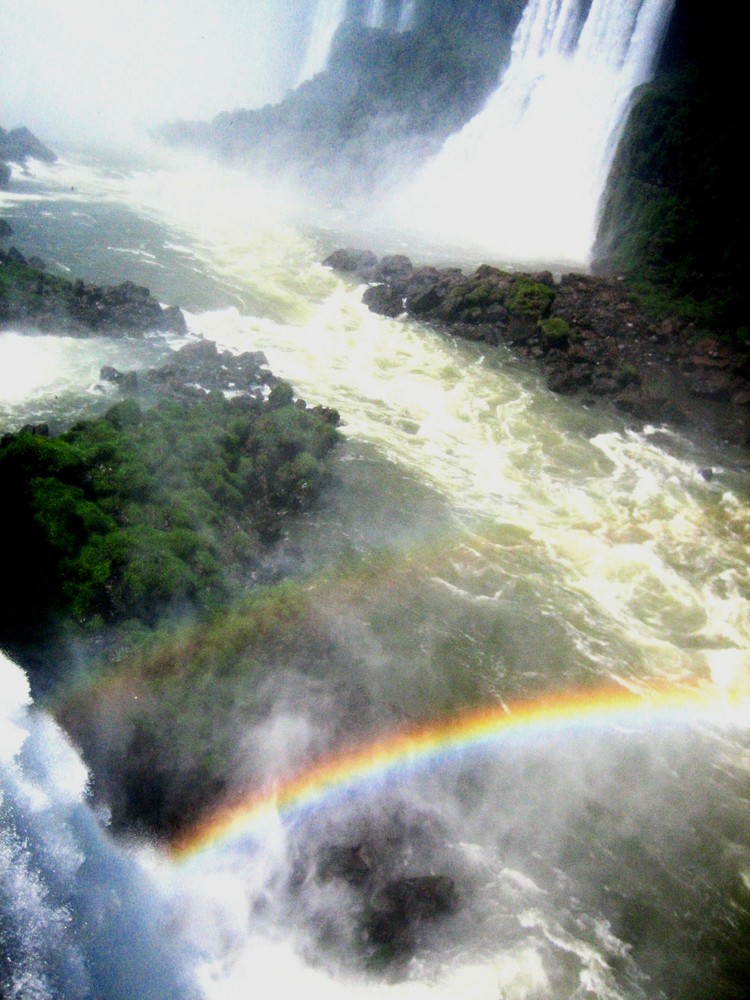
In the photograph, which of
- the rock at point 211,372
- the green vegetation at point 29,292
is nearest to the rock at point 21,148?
the green vegetation at point 29,292

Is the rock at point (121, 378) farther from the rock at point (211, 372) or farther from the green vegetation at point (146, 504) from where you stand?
the green vegetation at point (146, 504)

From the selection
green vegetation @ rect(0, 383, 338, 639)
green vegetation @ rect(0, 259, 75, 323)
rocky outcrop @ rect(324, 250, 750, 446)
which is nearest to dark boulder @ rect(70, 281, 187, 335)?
green vegetation @ rect(0, 259, 75, 323)

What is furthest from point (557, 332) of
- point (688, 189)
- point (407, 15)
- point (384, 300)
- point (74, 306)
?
point (407, 15)

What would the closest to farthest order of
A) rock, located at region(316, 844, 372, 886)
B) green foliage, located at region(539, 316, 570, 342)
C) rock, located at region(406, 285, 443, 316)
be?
rock, located at region(316, 844, 372, 886)
green foliage, located at region(539, 316, 570, 342)
rock, located at region(406, 285, 443, 316)

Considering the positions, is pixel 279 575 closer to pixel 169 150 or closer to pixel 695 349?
pixel 695 349

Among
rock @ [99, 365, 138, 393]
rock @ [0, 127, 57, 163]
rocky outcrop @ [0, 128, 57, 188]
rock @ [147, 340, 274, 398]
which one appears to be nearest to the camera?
rock @ [99, 365, 138, 393]

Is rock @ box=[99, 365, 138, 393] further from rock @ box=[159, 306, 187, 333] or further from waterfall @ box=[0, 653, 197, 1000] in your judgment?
waterfall @ box=[0, 653, 197, 1000]

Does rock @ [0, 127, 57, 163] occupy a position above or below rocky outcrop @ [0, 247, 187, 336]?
above
